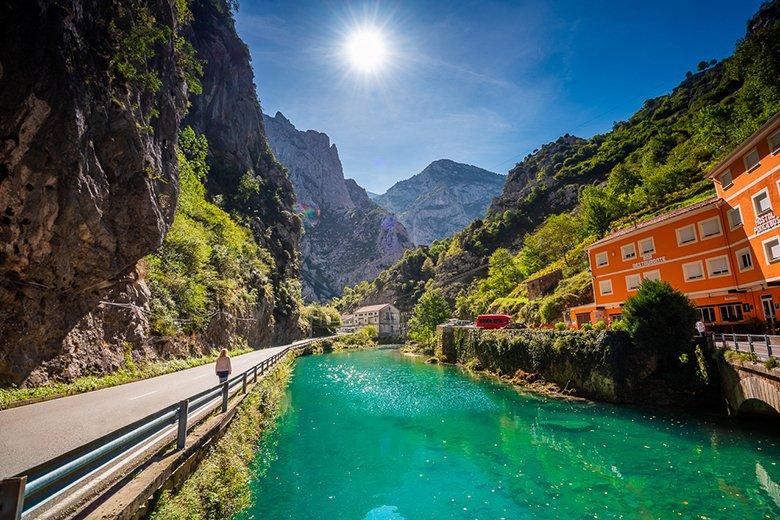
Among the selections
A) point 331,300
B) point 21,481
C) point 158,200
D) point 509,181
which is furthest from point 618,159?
point 331,300

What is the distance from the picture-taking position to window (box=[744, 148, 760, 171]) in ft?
68.6

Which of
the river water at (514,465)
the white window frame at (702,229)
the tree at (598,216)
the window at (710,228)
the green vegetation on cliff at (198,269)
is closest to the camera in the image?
the river water at (514,465)

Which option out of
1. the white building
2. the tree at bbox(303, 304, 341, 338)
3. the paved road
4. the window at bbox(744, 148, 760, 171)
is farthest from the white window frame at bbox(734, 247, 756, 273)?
the white building

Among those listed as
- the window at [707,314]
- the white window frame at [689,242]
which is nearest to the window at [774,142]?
the white window frame at [689,242]

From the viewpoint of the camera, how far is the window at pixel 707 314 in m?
25.9

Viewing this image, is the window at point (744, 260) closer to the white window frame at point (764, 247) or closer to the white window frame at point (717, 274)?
the white window frame at point (717, 274)

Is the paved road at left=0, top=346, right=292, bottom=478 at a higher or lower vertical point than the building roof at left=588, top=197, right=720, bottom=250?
lower

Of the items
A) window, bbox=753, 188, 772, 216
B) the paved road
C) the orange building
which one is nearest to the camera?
the paved road

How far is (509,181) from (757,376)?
440 ft

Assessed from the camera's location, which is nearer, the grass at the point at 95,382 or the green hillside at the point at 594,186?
the grass at the point at 95,382

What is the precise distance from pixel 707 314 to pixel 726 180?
989 cm

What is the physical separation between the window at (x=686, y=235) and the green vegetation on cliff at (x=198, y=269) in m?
39.2

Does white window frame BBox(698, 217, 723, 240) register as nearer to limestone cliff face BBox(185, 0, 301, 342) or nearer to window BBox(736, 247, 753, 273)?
window BBox(736, 247, 753, 273)

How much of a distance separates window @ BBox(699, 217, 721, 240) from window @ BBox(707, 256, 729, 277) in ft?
5.69
